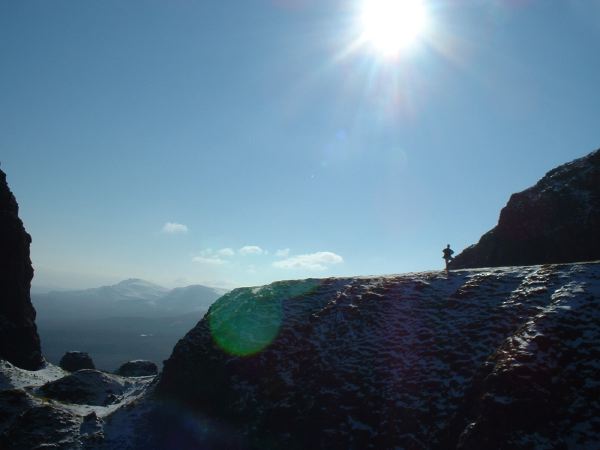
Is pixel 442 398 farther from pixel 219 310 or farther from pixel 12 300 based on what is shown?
pixel 12 300

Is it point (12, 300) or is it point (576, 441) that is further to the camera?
point (12, 300)

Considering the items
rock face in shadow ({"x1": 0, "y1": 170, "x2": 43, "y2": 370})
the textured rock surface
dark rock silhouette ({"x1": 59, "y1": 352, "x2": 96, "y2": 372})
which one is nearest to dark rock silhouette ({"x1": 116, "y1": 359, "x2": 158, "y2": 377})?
dark rock silhouette ({"x1": 59, "y1": 352, "x2": 96, "y2": 372})

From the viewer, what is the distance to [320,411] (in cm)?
2150

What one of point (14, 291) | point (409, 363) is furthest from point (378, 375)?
point (14, 291)

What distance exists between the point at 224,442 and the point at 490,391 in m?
14.8

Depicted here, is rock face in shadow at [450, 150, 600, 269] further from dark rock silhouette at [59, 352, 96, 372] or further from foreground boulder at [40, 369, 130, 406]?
dark rock silhouette at [59, 352, 96, 372]

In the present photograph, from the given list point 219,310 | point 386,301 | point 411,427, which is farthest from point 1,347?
point 411,427

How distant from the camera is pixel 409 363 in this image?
72.7 ft

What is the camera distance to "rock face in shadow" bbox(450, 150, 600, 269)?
40.4 m

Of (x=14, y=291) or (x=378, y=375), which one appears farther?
(x=14, y=291)

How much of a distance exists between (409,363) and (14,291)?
5643 cm

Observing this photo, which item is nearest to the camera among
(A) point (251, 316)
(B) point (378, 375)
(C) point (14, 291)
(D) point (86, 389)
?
(B) point (378, 375)

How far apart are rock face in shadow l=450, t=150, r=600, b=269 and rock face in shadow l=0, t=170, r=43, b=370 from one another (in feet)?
206

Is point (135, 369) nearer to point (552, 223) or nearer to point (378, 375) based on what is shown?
point (378, 375)
